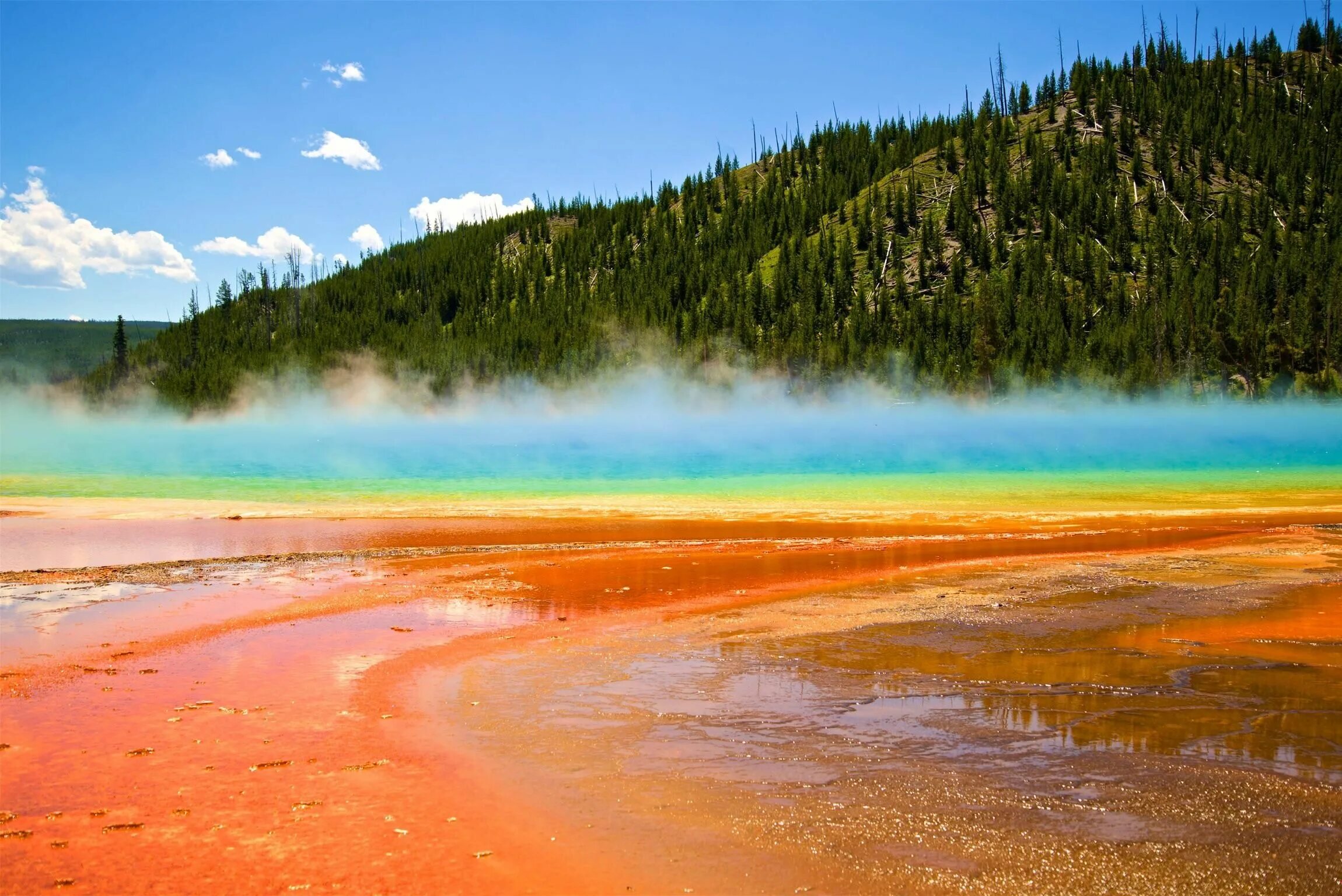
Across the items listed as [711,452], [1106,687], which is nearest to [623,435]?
[711,452]

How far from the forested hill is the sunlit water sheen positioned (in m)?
8.52

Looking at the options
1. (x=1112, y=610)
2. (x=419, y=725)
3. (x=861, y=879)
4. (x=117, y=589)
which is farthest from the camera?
(x=117, y=589)

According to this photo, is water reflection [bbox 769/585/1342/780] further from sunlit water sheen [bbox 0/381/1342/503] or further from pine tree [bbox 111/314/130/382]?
pine tree [bbox 111/314/130/382]

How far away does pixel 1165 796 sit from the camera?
595 centimetres

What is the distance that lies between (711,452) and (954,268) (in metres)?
72.4

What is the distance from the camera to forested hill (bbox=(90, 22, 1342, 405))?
99.4 m

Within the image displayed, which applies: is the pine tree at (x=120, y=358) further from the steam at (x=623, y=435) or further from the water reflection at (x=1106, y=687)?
the water reflection at (x=1106, y=687)

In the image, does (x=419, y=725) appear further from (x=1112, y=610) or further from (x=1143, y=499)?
(x=1143, y=499)

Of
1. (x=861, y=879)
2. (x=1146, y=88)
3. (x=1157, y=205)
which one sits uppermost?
(x=1146, y=88)

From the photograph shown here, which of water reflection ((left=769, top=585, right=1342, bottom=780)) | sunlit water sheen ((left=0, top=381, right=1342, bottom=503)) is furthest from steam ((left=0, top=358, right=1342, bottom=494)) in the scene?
water reflection ((left=769, top=585, right=1342, bottom=780))

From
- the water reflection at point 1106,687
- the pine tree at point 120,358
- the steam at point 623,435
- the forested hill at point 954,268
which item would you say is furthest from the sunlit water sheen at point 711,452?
the pine tree at point 120,358

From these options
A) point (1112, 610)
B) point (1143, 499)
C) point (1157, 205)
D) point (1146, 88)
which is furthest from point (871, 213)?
point (1112, 610)

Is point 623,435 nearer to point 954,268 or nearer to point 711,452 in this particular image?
point 711,452

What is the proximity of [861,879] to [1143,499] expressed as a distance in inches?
1031
